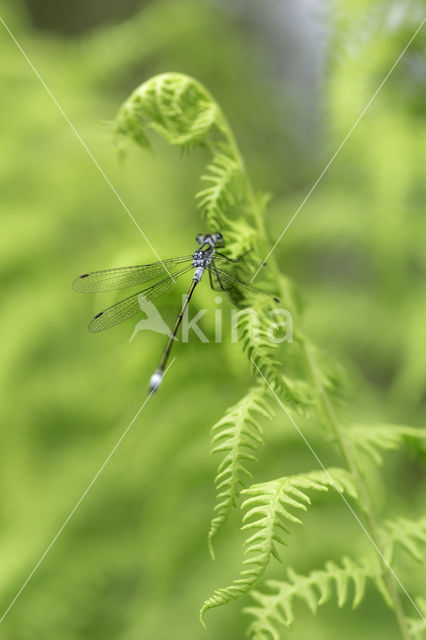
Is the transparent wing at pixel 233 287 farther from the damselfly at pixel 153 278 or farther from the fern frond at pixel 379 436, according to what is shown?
the fern frond at pixel 379 436

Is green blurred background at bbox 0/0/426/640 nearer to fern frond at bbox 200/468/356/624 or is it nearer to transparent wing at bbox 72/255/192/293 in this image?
transparent wing at bbox 72/255/192/293

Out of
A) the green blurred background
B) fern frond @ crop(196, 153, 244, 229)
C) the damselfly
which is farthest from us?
the green blurred background

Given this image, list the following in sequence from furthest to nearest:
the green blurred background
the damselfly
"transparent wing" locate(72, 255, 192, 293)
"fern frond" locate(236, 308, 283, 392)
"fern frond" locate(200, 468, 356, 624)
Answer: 1. the green blurred background
2. "transparent wing" locate(72, 255, 192, 293)
3. the damselfly
4. "fern frond" locate(236, 308, 283, 392)
5. "fern frond" locate(200, 468, 356, 624)

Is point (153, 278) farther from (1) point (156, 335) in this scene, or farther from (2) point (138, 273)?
(1) point (156, 335)

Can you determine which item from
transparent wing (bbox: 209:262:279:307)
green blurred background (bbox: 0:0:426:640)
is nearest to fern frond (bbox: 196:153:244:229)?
transparent wing (bbox: 209:262:279:307)

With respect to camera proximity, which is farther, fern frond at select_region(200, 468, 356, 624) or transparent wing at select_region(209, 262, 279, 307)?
transparent wing at select_region(209, 262, 279, 307)

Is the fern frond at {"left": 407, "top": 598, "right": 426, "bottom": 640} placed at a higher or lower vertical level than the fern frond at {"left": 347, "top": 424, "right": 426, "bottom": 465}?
lower

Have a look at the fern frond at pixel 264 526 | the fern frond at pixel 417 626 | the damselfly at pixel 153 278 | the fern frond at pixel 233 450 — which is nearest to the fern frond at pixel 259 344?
the fern frond at pixel 233 450

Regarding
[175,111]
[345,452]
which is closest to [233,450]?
[345,452]
